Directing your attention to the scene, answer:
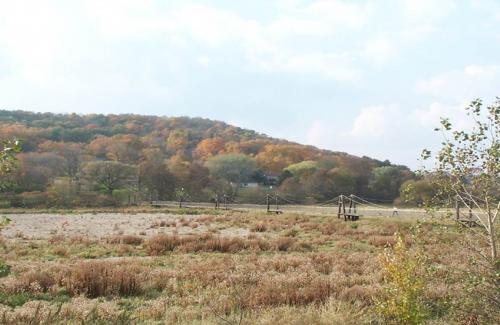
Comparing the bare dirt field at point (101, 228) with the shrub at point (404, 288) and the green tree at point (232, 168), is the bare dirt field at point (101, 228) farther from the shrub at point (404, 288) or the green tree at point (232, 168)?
the green tree at point (232, 168)

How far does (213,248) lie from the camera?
16.3 meters

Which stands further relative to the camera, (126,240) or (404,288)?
(126,240)

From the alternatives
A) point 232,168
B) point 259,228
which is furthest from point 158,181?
point 259,228

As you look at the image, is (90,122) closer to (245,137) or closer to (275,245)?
(245,137)

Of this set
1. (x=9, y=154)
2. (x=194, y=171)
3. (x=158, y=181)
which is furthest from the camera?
(x=194, y=171)

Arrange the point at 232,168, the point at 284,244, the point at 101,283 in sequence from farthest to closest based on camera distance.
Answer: the point at 232,168 < the point at 284,244 < the point at 101,283

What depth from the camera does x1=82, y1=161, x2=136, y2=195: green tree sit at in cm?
7331

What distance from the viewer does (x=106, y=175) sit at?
A: 7381 centimetres

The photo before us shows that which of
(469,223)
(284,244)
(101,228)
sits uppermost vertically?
(469,223)

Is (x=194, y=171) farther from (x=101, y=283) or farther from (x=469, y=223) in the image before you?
(x=469, y=223)

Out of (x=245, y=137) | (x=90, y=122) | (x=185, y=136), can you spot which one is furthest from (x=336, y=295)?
(x=90, y=122)

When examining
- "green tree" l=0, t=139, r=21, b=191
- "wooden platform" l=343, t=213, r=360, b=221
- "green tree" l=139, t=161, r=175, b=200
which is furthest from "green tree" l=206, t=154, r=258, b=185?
"green tree" l=0, t=139, r=21, b=191

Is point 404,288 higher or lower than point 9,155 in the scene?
lower

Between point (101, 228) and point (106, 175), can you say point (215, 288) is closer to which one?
point (101, 228)
